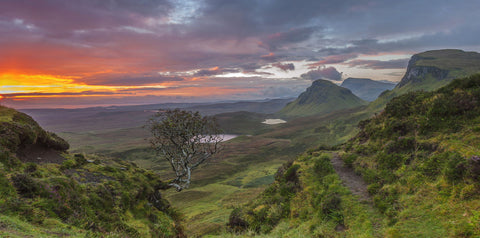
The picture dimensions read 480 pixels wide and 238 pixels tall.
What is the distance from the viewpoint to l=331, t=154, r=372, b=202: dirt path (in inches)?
586

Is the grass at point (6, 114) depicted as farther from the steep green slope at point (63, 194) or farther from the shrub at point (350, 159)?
the shrub at point (350, 159)

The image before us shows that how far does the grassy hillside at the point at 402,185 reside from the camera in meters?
9.92

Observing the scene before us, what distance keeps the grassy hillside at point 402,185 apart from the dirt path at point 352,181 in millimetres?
336

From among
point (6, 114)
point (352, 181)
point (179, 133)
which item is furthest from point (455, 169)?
point (6, 114)

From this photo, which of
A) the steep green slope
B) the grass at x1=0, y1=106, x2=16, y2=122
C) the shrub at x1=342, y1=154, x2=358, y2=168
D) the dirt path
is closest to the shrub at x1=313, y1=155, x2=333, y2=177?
the dirt path

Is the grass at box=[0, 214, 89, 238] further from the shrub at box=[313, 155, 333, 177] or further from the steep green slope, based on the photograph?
the shrub at box=[313, 155, 333, 177]

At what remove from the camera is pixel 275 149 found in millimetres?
193250

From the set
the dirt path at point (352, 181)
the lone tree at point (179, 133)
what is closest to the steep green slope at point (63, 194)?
the lone tree at point (179, 133)

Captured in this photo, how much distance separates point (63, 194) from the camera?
12.9 m

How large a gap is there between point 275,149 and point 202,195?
134 meters

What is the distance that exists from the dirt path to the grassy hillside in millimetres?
336

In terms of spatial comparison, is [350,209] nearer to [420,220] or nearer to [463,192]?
[420,220]

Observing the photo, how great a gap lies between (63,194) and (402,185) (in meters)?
20.9

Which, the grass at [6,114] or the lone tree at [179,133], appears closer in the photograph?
the grass at [6,114]
